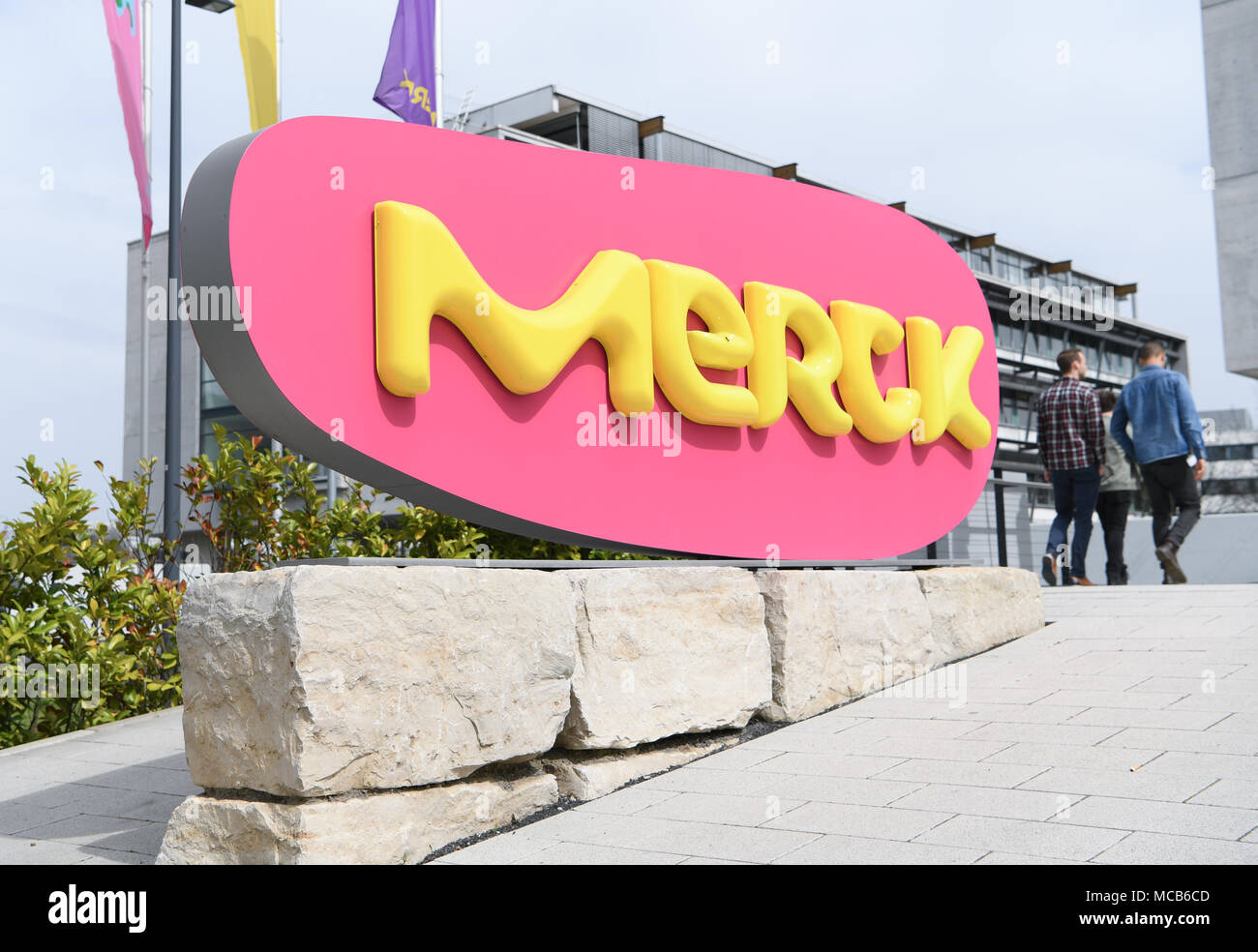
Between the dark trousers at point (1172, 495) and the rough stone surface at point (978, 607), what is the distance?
2.06m

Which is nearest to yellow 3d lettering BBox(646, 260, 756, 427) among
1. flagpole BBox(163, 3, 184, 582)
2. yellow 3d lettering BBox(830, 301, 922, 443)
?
yellow 3d lettering BBox(830, 301, 922, 443)

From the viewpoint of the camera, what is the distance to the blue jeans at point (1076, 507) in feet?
28.5

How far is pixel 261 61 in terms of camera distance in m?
11.2

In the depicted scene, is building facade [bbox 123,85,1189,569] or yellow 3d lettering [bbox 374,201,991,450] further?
building facade [bbox 123,85,1189,569]

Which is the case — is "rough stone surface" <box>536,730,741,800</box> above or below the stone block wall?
below

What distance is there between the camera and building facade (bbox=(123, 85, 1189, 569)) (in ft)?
36.0

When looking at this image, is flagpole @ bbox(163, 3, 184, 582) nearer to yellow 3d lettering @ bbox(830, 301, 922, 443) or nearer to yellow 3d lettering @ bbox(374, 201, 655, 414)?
yellow 3d lettering @ bbox(374, 201, 655, 414)

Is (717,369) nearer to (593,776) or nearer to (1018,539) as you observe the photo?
(593,776)

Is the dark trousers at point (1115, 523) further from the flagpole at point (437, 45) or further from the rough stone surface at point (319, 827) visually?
the flagpole at point (437, 45)

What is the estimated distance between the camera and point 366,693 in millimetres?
3854

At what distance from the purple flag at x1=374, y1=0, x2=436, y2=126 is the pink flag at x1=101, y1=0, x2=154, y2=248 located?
8.57 feet
